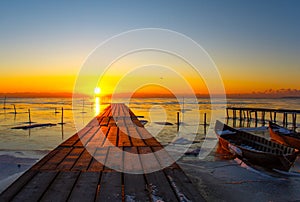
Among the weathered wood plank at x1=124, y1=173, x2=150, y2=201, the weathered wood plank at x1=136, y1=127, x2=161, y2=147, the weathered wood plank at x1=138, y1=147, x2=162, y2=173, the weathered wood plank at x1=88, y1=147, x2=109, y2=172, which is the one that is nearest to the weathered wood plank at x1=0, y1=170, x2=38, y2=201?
the weathered wood plank at x1=88, y1=147, x2=109, y2=172

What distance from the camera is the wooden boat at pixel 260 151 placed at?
10.2m

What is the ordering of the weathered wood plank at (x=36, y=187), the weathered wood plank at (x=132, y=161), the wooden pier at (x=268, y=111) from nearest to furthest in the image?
1. the weathered wood plank at (x=36, y=187)
2. the weathered wood plank at (x=132, y=161)
3. the wooden pier at (x=268, y=111)

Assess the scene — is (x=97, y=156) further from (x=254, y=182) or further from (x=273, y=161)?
(x=273, y=161)

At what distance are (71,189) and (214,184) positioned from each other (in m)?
6.68

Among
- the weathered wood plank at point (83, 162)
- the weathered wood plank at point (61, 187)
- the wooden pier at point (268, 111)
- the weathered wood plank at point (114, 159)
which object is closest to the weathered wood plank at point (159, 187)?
the weathered wood plank at point (114, 159)

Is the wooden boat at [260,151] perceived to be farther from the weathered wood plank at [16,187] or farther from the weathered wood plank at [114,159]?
the weathered wood plank at [16,187]

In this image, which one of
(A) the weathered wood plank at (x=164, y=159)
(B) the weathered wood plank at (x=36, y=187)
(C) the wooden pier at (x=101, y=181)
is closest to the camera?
(B) the weathered wood plank at (x=36, y=187)

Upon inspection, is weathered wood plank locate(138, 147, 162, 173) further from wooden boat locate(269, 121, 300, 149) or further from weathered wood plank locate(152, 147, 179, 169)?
wooden boat locate(269, 121, 300, 149)

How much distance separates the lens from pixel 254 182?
899cm

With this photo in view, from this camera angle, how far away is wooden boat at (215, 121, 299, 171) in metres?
10.2

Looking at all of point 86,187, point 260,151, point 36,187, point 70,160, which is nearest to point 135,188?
point 86,187

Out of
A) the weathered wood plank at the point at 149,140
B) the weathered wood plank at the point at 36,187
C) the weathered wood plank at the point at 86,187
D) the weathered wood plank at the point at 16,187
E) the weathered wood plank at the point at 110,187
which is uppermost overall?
the weathered wood plank at the point at 16,187

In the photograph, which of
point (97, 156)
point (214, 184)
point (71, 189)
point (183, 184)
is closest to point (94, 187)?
point (71, 189)

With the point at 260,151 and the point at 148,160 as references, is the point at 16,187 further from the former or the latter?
the point at 260,151
